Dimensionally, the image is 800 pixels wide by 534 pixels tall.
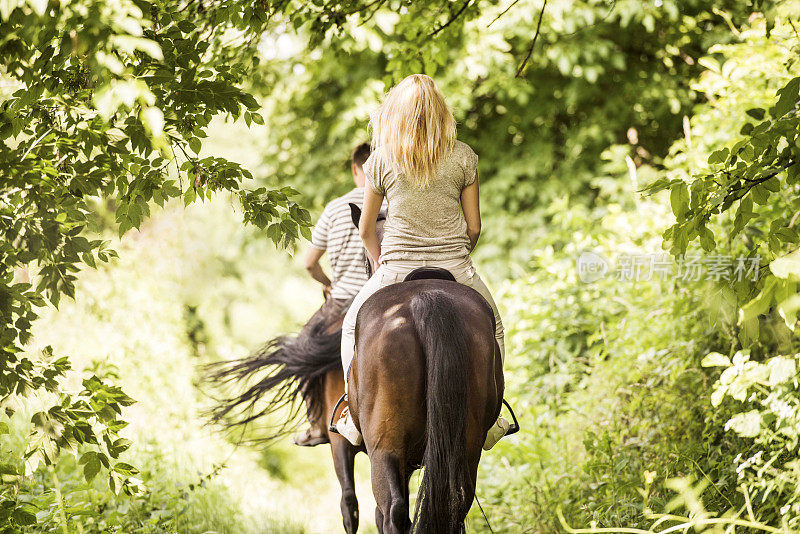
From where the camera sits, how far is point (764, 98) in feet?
17.2

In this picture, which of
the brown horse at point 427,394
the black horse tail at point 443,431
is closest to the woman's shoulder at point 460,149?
the brown horse at point 427,394

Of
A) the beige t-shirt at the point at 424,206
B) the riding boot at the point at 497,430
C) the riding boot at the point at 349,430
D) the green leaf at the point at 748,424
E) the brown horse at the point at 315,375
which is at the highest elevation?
the beige t-shirt at the point at 424,206

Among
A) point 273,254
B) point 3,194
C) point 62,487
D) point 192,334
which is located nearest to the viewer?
point 3,194

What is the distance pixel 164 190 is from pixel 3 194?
0.58m

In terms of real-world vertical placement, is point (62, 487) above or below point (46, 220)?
below

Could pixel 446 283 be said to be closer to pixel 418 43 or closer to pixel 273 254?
pixel 418 43

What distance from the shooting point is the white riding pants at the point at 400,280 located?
11.1ft

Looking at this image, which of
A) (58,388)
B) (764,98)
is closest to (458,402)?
(58,388)

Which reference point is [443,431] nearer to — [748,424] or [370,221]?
[370,221]

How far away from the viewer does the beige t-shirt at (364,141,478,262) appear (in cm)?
334

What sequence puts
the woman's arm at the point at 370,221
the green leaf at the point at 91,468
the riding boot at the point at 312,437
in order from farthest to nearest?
the riding boot at the point at 312,437 < the woman's arm at the point at 370,221 < the green leaf at the point at 91,468

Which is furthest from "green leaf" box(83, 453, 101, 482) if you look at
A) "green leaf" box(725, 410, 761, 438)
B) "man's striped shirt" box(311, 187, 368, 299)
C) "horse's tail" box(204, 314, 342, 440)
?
"green leaf" box(725, 410, 761, 438)

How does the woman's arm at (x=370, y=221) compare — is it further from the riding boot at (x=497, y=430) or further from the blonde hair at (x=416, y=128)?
the riding boot at (x=497, y=430)

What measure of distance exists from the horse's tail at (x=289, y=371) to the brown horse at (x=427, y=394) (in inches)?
52.4
